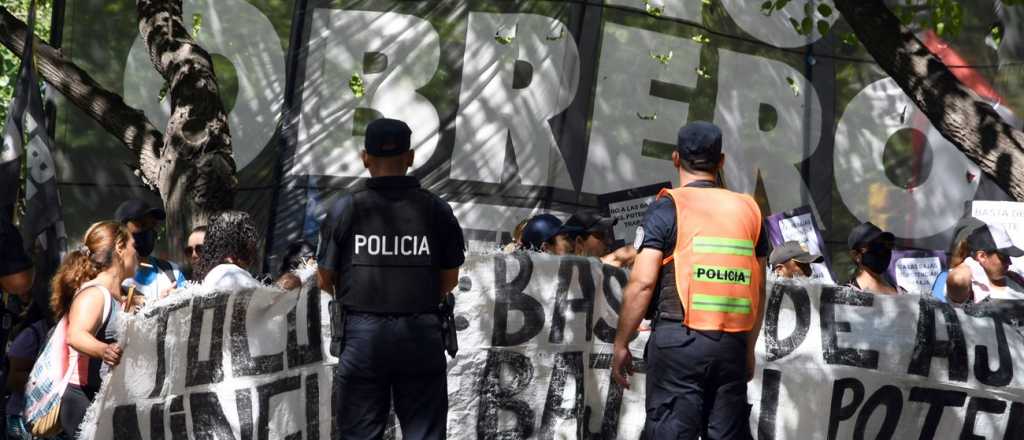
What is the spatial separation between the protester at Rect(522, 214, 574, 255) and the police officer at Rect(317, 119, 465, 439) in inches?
93.8

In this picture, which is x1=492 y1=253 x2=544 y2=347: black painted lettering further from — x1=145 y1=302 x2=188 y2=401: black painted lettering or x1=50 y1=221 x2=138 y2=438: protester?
x1=50 y1=221 x2=138 y2=438: protester

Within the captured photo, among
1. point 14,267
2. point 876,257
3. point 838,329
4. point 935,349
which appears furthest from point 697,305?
point 14,267

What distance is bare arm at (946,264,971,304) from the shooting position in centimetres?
865

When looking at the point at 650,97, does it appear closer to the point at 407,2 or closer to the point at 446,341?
the point at 407,2

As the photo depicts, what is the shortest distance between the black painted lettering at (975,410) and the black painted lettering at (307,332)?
3.24 meters

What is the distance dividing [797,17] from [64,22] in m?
6.58

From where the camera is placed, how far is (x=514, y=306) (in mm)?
7117

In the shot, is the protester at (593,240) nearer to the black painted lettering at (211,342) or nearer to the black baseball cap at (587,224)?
the black baseball cap at (587,224)

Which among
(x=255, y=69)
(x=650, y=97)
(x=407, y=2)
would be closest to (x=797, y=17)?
(x=650, y=97)

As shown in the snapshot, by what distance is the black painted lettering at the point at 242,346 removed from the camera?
6703mm

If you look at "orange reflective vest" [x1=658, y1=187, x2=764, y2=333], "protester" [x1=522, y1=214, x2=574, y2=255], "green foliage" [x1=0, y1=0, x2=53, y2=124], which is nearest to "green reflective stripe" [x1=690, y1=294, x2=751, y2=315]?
"orange reflective vest" [x1=658, y1=187, x2=764, y2=333]

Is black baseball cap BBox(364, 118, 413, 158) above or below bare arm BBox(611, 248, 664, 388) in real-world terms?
above

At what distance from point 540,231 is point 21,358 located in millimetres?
2985

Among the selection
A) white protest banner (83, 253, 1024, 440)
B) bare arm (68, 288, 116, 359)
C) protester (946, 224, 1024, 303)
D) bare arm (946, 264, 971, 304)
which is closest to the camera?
bare arm (68, 288, 116, 359)
